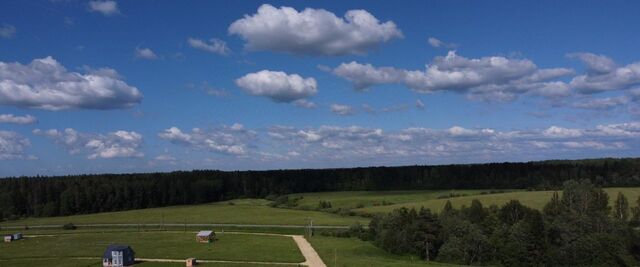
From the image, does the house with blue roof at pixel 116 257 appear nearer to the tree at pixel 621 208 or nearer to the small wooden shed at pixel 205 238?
the small wooden shed at pixel 205 238

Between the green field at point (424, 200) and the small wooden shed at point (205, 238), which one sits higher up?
the green field at point (424, 200)

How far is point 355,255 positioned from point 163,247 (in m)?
30.2

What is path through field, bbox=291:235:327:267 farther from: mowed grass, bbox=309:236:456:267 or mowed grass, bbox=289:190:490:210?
mowed grass, bbox=289:190:490:210

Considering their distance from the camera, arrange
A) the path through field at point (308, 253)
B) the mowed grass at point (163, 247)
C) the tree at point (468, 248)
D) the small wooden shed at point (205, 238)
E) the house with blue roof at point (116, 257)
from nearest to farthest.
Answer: the path through field at point (308, 253)
the house with blue roof at point (116, 257)
the mowed grass at point (163, 247)
the tree at point (468, 248)
the small wooden shed at point (205, 238)

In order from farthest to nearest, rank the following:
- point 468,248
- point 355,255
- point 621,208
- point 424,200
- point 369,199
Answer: point 369,199 < point 424,200 < point 621,208 < point 468,248 < point 355,255

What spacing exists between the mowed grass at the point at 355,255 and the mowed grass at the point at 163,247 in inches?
156

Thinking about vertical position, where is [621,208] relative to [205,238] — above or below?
above

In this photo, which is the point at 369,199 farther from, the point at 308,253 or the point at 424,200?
the point at 308,253

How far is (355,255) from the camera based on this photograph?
73625 millimetres

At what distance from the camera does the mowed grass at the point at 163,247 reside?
73438 mm

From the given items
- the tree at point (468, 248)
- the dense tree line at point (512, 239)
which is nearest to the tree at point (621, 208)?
the dense tree line at point (512, 239)

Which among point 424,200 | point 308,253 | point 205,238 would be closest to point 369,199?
point 424,200

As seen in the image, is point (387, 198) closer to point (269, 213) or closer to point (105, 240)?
point (269, 213)

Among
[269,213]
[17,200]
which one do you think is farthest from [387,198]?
[17,200]
